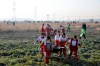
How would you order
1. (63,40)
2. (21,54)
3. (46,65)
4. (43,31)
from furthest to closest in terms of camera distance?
(43,31) → (21,54) → (63,40) → (46,65)

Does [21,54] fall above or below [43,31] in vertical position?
below

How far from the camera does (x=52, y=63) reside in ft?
53.0

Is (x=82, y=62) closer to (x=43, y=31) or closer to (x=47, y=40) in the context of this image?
(x=47, y=40)

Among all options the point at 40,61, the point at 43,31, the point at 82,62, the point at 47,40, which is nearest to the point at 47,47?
the point at 47,40

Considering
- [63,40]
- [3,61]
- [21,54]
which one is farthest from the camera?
[21,54]

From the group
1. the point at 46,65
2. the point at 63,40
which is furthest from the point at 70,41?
the point at 46,65

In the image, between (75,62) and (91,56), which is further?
(91,56)

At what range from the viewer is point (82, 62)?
17.0 meters

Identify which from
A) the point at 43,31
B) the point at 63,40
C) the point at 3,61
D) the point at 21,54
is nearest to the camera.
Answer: the point at 3,61

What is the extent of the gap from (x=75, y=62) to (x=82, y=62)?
0.44 metres

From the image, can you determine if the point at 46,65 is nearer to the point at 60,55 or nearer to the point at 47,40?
the point at 47,40

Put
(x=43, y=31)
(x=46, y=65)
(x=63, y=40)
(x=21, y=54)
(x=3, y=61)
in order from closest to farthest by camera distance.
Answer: (x=46, y=65)
(x=3, y=61)
(x=63, y=40)
(x=21, y=54)
(x=43, y=31)

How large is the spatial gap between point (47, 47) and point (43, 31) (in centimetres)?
594

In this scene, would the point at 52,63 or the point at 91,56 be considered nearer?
the point at 52,63
